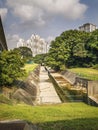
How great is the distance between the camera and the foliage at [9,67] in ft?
93.9

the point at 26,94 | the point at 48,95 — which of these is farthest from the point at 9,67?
the point at 48,95

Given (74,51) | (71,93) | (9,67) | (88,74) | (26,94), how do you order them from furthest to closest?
(74,51) < (88,74) < (71,93) < (26,94) < (9,67)

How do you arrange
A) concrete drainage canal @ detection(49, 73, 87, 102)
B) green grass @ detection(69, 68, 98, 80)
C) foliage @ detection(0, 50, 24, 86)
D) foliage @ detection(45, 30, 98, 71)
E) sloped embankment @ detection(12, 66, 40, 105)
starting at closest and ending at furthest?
sloped embankment @ detection(12, 66, 40, 105) → foliage @ detection(0, 50, 24, 86) → concrete drainage canal @ detection(49, 73, 87, 102) → green grass @ detection(69, 68, 98, 80) → foliage @ detection(45, 30, 98, 71)

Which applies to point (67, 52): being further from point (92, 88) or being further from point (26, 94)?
point (26, 94)

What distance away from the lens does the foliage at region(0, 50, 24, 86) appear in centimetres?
2861

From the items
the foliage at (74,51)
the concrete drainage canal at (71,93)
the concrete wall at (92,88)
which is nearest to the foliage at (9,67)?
the concrete drainage canal at (71,93)

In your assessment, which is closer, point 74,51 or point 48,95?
point 48,95

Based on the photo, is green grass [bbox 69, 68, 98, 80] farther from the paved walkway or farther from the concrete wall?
the concrete wall

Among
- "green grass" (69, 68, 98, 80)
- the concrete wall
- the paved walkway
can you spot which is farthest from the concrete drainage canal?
"green grass" (69, 68, 98, 80)

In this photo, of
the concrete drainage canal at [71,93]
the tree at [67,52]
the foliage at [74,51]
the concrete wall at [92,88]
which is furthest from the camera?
the tree at [67,52]

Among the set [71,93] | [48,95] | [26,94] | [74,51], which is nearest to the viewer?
[26,94]

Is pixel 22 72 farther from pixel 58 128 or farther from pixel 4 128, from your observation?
pixel 4 128

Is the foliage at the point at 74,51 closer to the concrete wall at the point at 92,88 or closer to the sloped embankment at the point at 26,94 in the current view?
the sloped embankment at the point at 26,94

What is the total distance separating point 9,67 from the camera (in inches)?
1148
